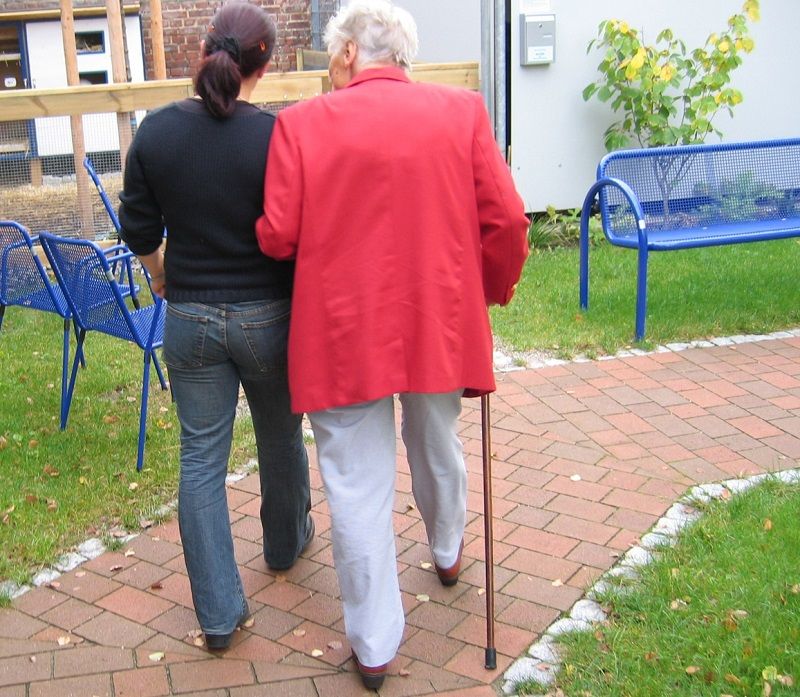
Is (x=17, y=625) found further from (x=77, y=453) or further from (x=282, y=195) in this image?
(x=282, y=195)

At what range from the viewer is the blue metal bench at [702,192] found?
254 inches

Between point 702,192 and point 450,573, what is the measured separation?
13.0 ft

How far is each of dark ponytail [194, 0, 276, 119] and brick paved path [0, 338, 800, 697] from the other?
157 centimetres

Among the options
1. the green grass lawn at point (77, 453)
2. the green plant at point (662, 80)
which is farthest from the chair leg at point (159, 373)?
the green plant at point (662, 80)

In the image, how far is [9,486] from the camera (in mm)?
4336

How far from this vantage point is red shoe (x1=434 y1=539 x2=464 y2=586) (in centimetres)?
351

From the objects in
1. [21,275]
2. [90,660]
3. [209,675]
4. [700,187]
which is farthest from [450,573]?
[700,187]

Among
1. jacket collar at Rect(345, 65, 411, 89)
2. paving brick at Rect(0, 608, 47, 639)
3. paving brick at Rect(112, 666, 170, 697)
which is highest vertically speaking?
jacket collar at Rect(345, 65, 411, 89)

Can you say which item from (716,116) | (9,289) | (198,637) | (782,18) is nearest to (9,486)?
(198,637)

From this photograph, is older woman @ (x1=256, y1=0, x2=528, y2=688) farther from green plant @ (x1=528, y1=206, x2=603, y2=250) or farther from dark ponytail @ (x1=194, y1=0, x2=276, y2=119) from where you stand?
green plant @ (x1=528, y1=206, x2=603, y2=250)

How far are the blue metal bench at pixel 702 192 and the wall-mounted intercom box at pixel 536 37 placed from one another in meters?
1.87

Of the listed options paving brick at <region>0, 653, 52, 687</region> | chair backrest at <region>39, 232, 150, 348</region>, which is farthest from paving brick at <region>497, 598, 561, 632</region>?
chair backrest at <region>39, 232, 150, 348</region>

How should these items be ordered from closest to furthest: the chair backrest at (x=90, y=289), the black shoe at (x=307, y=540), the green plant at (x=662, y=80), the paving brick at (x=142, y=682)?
1. the paving brick at (x=142, y=682)
2. the black shoe at (x=307, y=540)
3. the chair backrest at (x=90, y=289)
4. the green plant at (x=662, y=80)

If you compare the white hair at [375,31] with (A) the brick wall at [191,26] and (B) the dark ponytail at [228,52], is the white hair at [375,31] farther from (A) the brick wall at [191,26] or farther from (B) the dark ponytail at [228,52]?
(A) the brick wall at [191,26]
